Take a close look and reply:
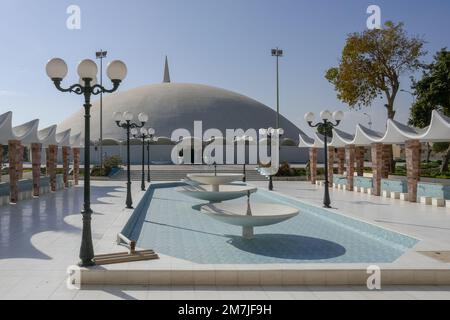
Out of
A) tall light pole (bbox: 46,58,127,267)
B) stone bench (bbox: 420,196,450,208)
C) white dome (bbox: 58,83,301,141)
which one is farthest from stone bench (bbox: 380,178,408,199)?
white dome (bbox: 58,83,301,141)

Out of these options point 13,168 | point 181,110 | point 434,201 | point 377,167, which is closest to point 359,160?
point 377,167

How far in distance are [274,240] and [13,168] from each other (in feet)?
A: 42.7

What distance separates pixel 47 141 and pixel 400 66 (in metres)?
23.7

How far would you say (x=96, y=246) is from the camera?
329 inches

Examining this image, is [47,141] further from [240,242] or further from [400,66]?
[400,66]

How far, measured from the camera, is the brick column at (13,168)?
55.0 feet

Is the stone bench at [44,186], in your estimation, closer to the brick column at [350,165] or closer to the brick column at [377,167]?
the brick column at [350,165]

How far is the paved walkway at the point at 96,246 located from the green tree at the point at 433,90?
1587cm

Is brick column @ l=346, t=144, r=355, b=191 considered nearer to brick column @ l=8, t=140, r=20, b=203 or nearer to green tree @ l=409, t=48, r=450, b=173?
green tree @ l=409, t=48, r=450, b=173

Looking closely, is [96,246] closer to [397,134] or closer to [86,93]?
[86,93]

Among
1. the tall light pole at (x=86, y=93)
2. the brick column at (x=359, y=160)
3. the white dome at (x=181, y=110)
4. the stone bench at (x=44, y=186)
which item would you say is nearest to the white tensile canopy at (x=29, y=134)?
the stone bench at (x=44, y=186)

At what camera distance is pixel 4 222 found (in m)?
12.0

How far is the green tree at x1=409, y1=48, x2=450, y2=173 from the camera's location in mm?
27516
